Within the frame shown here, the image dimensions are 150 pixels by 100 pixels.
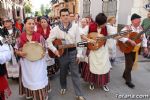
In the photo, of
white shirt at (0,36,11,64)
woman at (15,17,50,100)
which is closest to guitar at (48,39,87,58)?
woman at (15,17,50,100)

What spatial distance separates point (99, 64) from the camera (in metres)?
5.13

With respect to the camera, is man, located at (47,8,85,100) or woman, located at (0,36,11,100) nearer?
woman, located at (0,36,11,100)

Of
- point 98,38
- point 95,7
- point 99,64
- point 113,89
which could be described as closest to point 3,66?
point 98,38

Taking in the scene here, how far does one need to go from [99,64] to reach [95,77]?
347 millimetres

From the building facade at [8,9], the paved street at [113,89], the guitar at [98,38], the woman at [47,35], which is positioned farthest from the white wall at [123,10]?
the building facade at [8,9]

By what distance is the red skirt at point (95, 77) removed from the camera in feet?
17.2

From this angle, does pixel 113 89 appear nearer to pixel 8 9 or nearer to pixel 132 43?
pixel 132 43

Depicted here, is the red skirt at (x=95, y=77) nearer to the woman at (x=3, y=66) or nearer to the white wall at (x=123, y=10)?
the woman at (x=3, y=66)

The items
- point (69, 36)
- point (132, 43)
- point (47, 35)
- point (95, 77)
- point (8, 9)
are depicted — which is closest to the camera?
point (69, 36)

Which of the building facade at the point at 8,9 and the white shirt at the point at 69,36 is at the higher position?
the building facade at the point at 8,9

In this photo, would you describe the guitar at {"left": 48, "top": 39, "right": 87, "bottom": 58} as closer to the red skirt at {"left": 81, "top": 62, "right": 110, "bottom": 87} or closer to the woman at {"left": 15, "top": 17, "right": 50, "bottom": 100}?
the woman at {"left": 15, "top": 17, "right": 50, "bottom": 100}

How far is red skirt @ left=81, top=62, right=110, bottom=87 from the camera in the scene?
5.25m

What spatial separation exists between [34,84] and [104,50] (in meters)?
1.70

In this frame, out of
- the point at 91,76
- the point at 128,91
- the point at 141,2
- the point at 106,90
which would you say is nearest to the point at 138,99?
the point at 128,91
